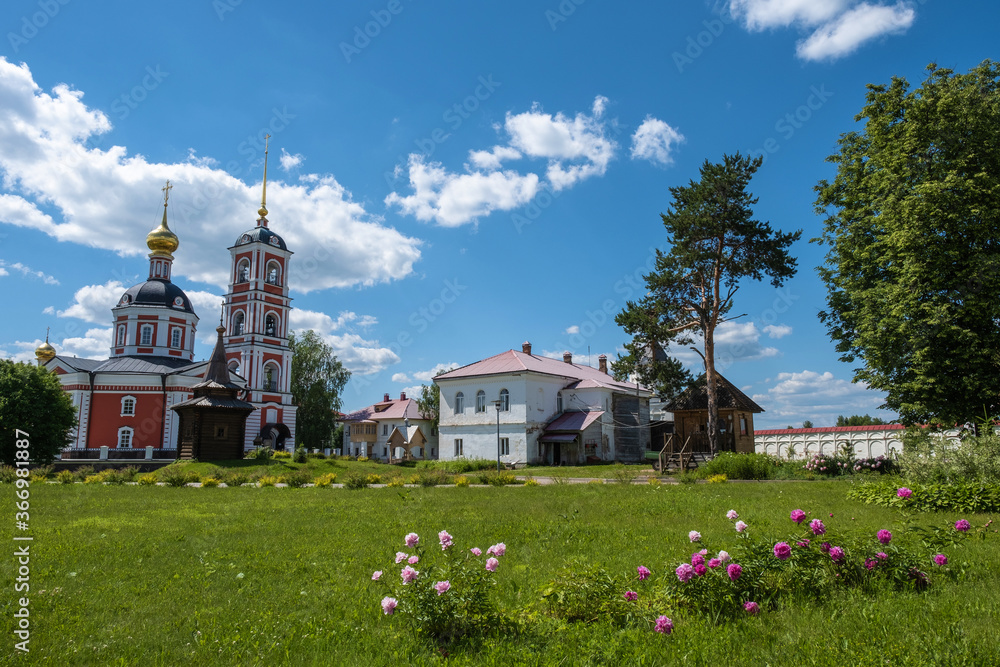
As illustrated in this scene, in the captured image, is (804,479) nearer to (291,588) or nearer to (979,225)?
(979,225)

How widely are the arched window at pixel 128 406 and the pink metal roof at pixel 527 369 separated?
24.8 meters

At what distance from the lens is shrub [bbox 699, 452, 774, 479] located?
2200cm

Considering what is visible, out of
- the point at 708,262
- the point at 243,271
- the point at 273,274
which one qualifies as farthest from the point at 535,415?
the point at 243,271

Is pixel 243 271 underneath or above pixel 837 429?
above

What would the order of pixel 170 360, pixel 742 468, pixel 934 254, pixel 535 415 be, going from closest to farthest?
pixel 934 254 < pixel 742 468 < pixel 535 415 < pixel 170 360

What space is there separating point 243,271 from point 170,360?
10.2 meters

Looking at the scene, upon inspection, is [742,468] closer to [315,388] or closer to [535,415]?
[535,415]

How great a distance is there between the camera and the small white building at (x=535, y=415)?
129 feet

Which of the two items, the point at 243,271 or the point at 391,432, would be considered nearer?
the point at 243,271

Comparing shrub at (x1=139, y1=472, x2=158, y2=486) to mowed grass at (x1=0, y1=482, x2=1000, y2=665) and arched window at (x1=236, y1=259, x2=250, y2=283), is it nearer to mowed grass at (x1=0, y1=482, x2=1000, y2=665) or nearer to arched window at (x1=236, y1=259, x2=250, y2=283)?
mowed grass at (x1=0, y1=482, x2=1000, y2=665)

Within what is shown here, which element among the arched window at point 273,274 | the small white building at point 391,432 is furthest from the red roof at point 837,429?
the arched window at point 273,274

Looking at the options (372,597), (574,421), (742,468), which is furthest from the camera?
(574,421)

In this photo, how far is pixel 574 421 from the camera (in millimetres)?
39812

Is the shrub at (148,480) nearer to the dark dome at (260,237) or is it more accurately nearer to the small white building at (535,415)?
the small white building at (535,415)
